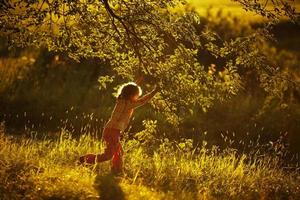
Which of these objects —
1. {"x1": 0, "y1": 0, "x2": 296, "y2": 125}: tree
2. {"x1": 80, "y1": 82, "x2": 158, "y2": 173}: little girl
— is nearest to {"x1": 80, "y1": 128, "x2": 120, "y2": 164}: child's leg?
{"x1": 80, "y1": 82, "x2": 158, "y2": 173}: little girl

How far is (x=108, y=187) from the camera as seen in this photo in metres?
8.66

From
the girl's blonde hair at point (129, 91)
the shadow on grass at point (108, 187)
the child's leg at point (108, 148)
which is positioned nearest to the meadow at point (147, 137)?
the shadow on grass at point (108, 187)

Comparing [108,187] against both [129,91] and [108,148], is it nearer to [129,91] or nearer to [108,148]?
[108,148]

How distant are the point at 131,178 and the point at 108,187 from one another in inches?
34.6

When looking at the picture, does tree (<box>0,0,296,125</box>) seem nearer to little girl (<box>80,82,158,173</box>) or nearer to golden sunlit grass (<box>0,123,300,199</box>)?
little girl (<box>80,82,158,173</box>)

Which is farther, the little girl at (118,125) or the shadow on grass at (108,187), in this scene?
the little girl at (118,125)

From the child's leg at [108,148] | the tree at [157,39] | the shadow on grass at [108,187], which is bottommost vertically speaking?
the shadow on grass at [108,187]

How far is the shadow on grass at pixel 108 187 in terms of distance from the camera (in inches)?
329

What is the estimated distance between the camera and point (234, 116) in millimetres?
16547

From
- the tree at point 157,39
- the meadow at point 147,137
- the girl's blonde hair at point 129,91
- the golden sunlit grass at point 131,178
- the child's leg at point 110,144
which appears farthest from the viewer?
the girl's blonde hair at point 129,91

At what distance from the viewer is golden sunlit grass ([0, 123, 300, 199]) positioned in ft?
26.9

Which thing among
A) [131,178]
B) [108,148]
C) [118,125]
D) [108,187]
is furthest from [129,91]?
[108,187]

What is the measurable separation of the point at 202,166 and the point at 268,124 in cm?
607

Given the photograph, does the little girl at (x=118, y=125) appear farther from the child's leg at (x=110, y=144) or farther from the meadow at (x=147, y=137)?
the meadow at (x=147, y=137)
